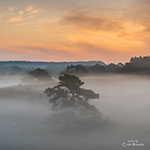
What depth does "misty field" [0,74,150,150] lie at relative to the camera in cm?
2797

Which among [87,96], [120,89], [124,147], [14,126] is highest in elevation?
[120,89]

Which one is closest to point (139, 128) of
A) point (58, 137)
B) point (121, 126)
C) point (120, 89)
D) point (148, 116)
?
point (121, 126)

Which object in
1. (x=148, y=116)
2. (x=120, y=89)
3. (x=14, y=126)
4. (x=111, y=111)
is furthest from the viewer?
(x=120, y=89)

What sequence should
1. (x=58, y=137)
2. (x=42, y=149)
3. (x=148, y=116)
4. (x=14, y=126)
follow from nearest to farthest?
(x=42, y=149) → (x=58, y=137) → (x=14, y=126) → (x=148, y=116)

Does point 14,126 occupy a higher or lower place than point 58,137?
higher

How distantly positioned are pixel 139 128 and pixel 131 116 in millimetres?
7560

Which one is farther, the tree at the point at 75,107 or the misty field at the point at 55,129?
the tree at the point at 75,107

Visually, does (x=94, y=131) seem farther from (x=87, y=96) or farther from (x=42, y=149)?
(x=42, y=149)

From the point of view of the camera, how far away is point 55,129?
103 feet

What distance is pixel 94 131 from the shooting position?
31.0 m

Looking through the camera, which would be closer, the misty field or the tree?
the misty field

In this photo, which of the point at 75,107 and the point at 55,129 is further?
the point at 75,107

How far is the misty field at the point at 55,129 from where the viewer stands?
28.0 metres

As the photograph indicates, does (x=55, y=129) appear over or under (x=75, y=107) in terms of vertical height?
under
